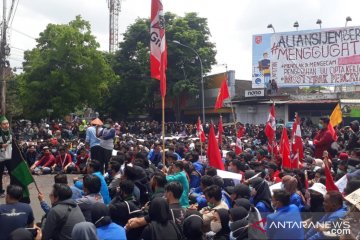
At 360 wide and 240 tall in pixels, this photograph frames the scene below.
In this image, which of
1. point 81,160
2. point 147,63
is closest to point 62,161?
point 81,160

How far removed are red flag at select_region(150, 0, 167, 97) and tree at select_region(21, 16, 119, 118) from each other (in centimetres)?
2792

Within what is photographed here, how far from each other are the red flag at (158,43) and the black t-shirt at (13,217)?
537 centimetres

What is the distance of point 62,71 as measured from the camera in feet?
123

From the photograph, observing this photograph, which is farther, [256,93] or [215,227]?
[256,93]

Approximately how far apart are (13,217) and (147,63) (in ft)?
124

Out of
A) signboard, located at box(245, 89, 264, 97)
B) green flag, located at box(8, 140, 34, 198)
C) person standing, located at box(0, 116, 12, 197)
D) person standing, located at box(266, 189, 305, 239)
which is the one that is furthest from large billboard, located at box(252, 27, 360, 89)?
person standing, located at box(266, 189, 305, 239)

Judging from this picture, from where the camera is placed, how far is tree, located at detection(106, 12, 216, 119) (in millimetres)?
41312

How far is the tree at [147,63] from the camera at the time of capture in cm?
4131

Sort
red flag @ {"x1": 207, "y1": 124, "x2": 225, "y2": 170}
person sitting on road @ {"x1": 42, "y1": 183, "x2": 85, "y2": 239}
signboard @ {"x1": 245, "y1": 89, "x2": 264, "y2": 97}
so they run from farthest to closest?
1. signboard @ {"x1": 245, "y1": 89, "x2": 264, "y2": 97}
2. red flag @ {"x1": 207, "y1": 124, "x2": 225, "y2": 170}
3. person sitting on road @ {"x1": 42, "y1": 183, "x2": 85, "y2": 239}

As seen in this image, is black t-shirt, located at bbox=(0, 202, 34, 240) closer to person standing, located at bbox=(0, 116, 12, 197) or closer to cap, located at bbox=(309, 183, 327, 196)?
cap, located at bbox=(309, 183, 327, 196)

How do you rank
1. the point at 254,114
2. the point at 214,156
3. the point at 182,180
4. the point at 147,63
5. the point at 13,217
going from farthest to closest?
1. the point at 147,63
2. the point at 254,114
3. the point at 214,156
4. the point at 182,180
5. the point at 13,217

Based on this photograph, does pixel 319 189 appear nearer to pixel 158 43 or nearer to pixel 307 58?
pixel 158 43

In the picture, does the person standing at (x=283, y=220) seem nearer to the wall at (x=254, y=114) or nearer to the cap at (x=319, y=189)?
the cap at (x=319, y=189)

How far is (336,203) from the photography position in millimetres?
4996
